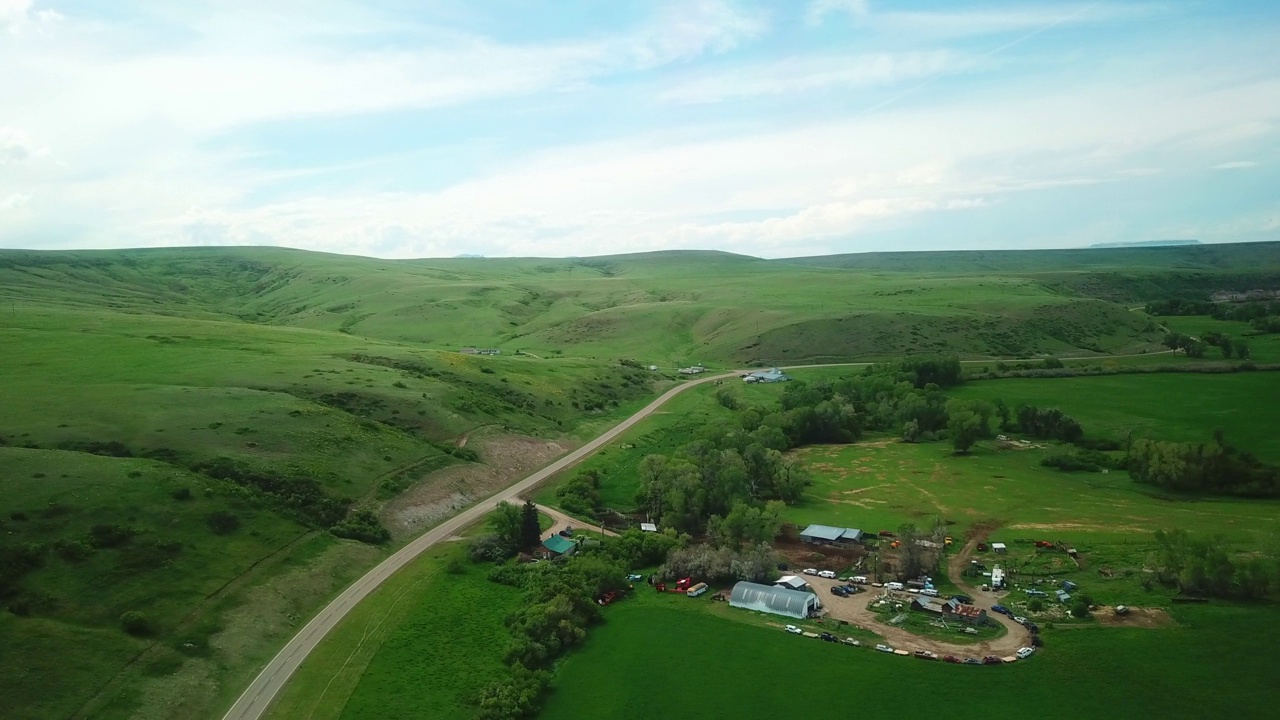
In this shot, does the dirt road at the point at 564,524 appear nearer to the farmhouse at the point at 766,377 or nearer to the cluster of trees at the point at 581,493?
the cluster of trees at the point at 581,493

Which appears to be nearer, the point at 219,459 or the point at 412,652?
the point at 412,652

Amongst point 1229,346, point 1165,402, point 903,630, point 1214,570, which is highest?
point 1229,346

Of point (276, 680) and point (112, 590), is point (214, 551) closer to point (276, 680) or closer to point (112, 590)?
point (112, 590)

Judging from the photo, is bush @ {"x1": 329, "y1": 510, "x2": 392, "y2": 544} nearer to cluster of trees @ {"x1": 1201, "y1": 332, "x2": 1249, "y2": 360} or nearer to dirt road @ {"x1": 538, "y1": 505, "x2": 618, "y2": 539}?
dirt road @ {"x1": 538, "y1": 505, "x2": 618, "y2": 539}

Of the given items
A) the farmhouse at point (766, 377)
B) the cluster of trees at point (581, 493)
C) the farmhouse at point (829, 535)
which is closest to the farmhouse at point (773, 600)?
the farmhouse at point (829, 535)

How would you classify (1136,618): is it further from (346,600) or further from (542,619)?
(346,600)

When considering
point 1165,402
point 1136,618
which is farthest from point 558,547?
point 1165,402

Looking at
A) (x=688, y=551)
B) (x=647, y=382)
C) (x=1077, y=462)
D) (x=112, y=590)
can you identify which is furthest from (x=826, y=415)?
(x=112, y=590)

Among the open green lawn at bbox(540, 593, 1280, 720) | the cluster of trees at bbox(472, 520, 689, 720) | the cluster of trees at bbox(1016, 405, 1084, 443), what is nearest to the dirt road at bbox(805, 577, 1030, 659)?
the open green lawn at bbox(540, 593, 1280, 720)
